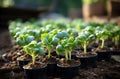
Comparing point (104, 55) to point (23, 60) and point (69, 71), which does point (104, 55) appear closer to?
point (69, 71)

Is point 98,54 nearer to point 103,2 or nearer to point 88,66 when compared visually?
point 88,66

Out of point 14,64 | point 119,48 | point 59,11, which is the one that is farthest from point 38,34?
point 59,11

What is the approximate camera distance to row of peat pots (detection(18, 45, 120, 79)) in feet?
Result: 14.4

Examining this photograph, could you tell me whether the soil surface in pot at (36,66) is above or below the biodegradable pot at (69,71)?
above

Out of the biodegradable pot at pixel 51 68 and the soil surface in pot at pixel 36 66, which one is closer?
the soil surface in pot at pixel 36 66

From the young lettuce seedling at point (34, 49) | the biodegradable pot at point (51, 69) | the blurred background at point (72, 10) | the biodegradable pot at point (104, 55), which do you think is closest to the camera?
the young lettuce seedling at point (34, 49)

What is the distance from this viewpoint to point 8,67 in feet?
17.3

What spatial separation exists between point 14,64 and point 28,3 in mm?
33406

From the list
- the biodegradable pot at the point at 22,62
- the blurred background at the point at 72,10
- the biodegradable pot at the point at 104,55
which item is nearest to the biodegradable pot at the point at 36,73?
the biodegradable pot at the point at 22,62

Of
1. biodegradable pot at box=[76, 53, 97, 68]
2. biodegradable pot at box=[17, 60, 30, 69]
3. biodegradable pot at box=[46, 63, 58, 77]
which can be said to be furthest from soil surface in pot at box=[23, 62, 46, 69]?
biodegradable pot at box=[76, 53, 97, 68]

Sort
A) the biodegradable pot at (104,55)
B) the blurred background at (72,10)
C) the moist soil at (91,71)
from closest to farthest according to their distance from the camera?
the moist soil at (91,71) → the biodegradable pot at (104,55) → the blurred background at (72,10)

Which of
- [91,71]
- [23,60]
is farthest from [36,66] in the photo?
[91,71]

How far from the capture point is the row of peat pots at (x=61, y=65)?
173 inches

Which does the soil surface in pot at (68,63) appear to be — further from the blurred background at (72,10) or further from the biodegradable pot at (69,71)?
the blurred background at (72,10)
